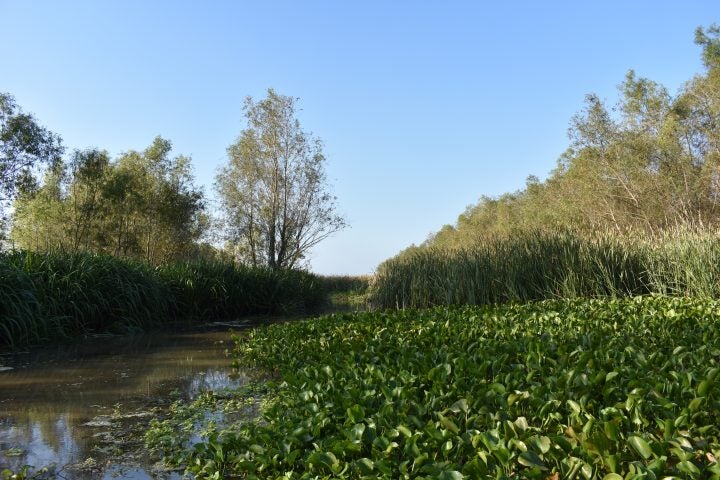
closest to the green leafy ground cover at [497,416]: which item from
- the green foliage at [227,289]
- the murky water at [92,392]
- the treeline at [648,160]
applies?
the murky water at [92,392]

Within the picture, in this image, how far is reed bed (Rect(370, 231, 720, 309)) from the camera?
836 centimetres

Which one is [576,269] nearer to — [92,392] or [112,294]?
[92,392]

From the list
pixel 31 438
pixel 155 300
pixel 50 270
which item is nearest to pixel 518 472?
pixel 31 438

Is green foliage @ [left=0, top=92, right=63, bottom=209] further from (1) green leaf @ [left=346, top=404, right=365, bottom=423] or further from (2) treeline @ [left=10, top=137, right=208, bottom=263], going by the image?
(1) green leaf @ [left=346, top=404, right=365, bottom=423]

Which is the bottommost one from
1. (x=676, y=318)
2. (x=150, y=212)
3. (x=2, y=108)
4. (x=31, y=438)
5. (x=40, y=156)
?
(x=31, y=438)

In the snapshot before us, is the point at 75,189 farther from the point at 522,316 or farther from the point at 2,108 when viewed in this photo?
the point at 522,316

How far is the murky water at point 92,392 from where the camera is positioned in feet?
9.67

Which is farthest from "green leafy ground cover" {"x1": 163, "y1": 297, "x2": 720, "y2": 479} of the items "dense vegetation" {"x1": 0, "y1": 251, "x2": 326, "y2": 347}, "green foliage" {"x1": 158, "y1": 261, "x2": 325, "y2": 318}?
"green foliage" {"x1": 158, "y1": 261, "x2": 325, "y2": 318}

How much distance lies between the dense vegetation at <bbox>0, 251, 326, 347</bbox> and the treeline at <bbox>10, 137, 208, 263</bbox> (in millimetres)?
7409

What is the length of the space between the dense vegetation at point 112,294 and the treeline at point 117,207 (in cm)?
741

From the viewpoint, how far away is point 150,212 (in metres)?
21.6

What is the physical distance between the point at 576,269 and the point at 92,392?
296 inches

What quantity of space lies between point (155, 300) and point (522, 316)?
7255mm

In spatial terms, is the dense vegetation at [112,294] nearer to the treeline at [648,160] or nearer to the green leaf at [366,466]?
the green leaf at [366,466]
